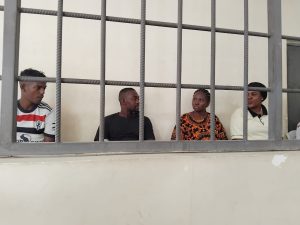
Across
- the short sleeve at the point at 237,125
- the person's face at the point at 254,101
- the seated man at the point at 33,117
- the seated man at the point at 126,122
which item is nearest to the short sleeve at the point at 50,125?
the seated man at the point at 33,117

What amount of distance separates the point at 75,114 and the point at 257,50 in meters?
1.68

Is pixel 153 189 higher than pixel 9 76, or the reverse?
pixel 9 76

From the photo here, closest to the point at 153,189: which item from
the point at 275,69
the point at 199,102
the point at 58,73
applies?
the point at 58,73

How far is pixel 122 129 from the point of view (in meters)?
2.42

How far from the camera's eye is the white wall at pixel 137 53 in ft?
7.68

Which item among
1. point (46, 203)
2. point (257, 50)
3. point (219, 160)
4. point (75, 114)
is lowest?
point (46, 203)

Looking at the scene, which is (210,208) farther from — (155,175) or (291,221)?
(291,221)

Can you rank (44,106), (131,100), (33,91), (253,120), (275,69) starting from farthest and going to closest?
1. (131,100)
2. (253,120)
3. (44,106)
4. (33,91)
5. (275,69)

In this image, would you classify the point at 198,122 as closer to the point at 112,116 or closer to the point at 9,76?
the point at 112,116

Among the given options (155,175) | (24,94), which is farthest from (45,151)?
(24,94)

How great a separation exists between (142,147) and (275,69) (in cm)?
61

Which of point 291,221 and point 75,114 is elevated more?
point 75,114

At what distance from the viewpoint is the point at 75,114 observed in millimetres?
2414

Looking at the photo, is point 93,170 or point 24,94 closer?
point 93,170
